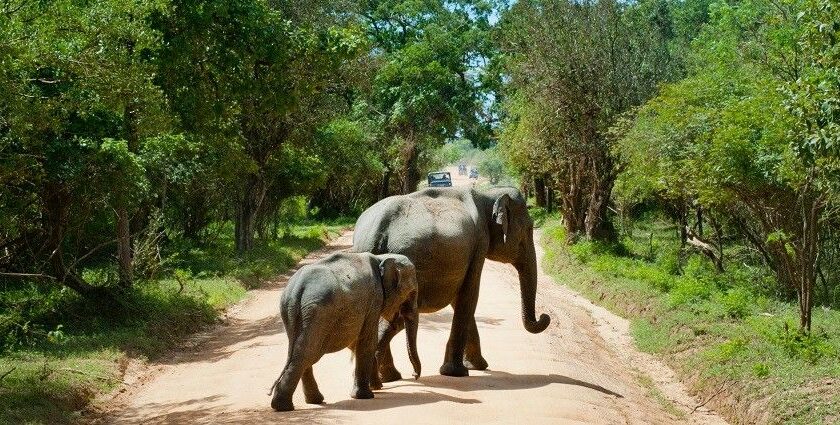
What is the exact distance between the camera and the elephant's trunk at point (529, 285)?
14.7 metres

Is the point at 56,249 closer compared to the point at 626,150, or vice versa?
the point at 56,249

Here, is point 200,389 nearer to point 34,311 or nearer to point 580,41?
point 34,311

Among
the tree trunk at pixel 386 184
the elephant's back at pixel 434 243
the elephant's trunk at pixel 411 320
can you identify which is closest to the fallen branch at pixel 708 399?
the elephant's back at pixel 434 243

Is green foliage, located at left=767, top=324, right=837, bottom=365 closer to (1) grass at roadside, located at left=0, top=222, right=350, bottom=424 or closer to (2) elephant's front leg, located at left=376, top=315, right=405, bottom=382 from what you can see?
(2) elephant's front leg, located at left=376, top=315, right=405, bottom=382

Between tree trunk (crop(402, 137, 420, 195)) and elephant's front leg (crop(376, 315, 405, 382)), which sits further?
tree trunk (crop(402, 137, 420, 195))

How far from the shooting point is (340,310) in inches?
424

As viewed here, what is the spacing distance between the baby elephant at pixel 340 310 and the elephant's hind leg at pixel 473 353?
6.78ft

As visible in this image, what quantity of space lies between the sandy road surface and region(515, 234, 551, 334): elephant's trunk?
55 centimetres

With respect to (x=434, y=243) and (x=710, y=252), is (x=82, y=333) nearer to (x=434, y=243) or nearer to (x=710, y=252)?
(x=434, y=243)

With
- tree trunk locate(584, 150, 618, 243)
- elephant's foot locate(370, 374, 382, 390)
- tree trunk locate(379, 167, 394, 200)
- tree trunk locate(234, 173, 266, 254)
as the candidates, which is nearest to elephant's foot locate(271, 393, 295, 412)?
elephant's foot locate(370, 374, 382, 390)

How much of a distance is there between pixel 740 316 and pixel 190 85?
1121 centimetres

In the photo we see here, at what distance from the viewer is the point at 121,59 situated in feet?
50.4

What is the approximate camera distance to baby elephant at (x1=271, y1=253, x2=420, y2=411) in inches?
415

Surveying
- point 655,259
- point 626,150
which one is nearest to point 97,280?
point 626,150
